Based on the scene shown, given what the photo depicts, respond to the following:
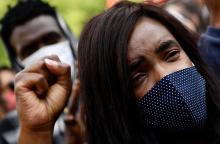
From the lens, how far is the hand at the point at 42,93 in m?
3.29

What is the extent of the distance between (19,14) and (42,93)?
85.8 inches

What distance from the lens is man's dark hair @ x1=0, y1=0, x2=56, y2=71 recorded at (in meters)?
5.43

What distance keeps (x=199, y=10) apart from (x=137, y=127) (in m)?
2.89

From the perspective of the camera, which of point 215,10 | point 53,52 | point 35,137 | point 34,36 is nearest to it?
point 35,137

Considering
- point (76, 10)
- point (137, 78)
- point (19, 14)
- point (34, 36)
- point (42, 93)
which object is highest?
point (137, 78)

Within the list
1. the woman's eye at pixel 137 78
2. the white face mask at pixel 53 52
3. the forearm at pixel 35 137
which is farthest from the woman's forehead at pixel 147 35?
the white face mask at pixel 53 52

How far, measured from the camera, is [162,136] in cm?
316

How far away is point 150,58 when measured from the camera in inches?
122

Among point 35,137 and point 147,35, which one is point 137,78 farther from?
point 35,137

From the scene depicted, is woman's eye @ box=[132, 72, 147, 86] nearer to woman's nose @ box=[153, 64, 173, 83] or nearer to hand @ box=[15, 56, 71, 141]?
woman's nose @ box=[153, 64, 173, 83]

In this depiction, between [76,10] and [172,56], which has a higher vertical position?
[172,56]

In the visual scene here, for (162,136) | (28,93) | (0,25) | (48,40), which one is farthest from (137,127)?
(0,25)

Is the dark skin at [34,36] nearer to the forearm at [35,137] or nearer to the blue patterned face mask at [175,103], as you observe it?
the forearm at [35,137]

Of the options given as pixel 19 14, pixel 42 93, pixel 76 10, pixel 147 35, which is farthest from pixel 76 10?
pixel 147 35
